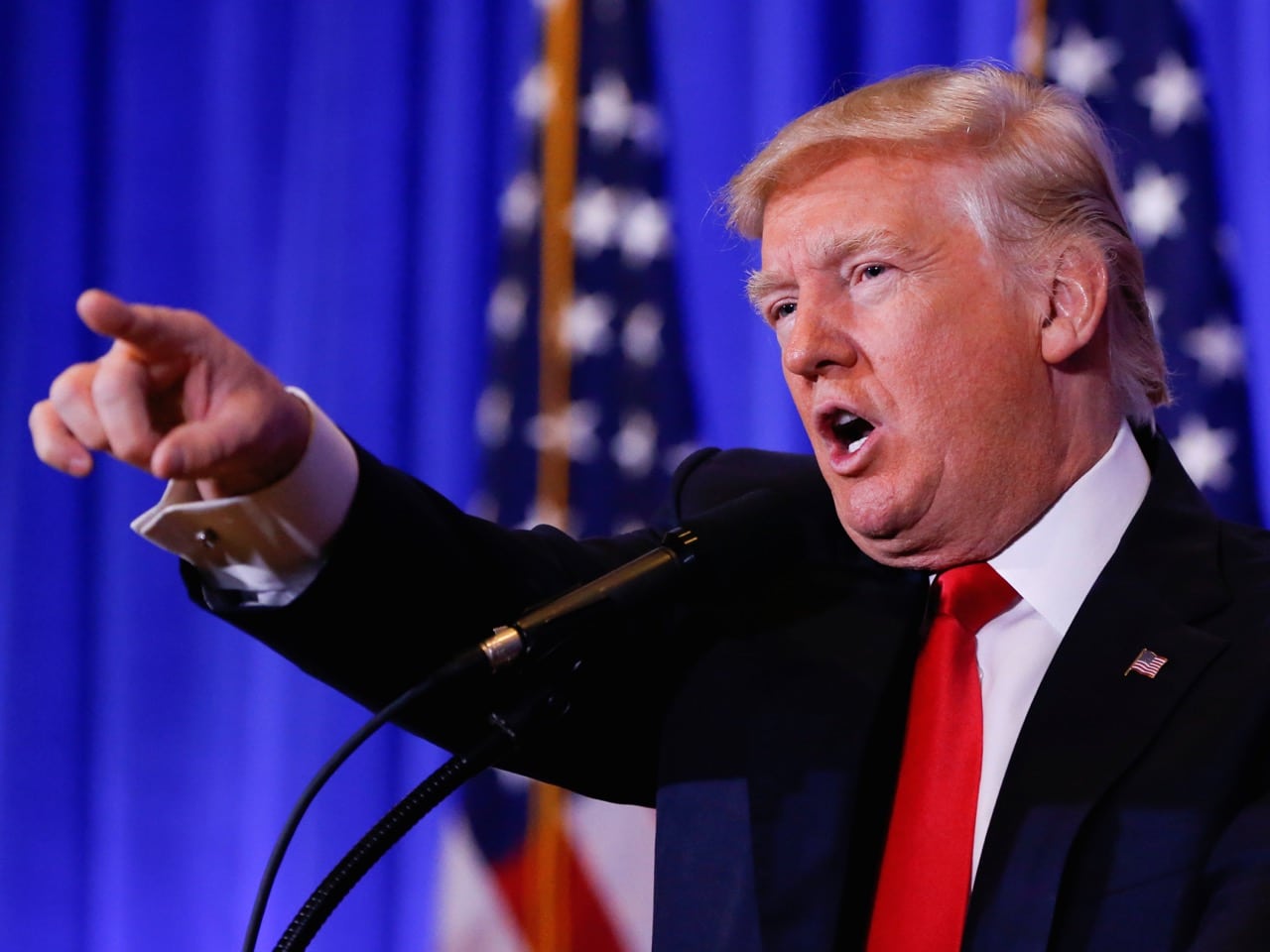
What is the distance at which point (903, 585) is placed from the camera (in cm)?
141

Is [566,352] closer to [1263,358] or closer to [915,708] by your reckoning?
[1263,358]

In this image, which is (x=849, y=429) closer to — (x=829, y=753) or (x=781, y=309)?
(x=781, y=309)

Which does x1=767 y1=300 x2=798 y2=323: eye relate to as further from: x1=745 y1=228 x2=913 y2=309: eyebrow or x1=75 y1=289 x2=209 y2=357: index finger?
x1=75 y1=289 x2=209 y2=357: index finger

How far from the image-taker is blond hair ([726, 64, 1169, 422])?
135cm

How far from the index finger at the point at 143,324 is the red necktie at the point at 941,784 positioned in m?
0.73

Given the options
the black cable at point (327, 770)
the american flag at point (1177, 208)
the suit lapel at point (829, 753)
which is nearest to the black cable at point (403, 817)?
the black cable at point (327, 770)

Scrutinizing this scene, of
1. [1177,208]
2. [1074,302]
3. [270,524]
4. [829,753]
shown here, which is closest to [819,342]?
[1074,302]

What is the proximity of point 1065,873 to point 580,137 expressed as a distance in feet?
6.15

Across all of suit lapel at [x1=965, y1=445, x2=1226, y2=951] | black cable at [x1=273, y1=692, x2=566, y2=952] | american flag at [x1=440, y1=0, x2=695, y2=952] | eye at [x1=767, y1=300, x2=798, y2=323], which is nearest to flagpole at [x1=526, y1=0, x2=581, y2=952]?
american flag at [x1=440, y1=0, x2=695, y2=952]

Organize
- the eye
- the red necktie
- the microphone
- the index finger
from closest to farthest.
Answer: the index finger, the microphone, the red necktie, the eye

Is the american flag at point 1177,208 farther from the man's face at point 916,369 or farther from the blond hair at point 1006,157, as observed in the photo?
the man's face at point 916,369

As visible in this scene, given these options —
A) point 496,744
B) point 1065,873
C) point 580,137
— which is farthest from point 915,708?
point 580,137

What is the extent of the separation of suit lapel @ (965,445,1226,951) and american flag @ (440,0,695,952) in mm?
1353

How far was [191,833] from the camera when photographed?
Result: 107 inches
